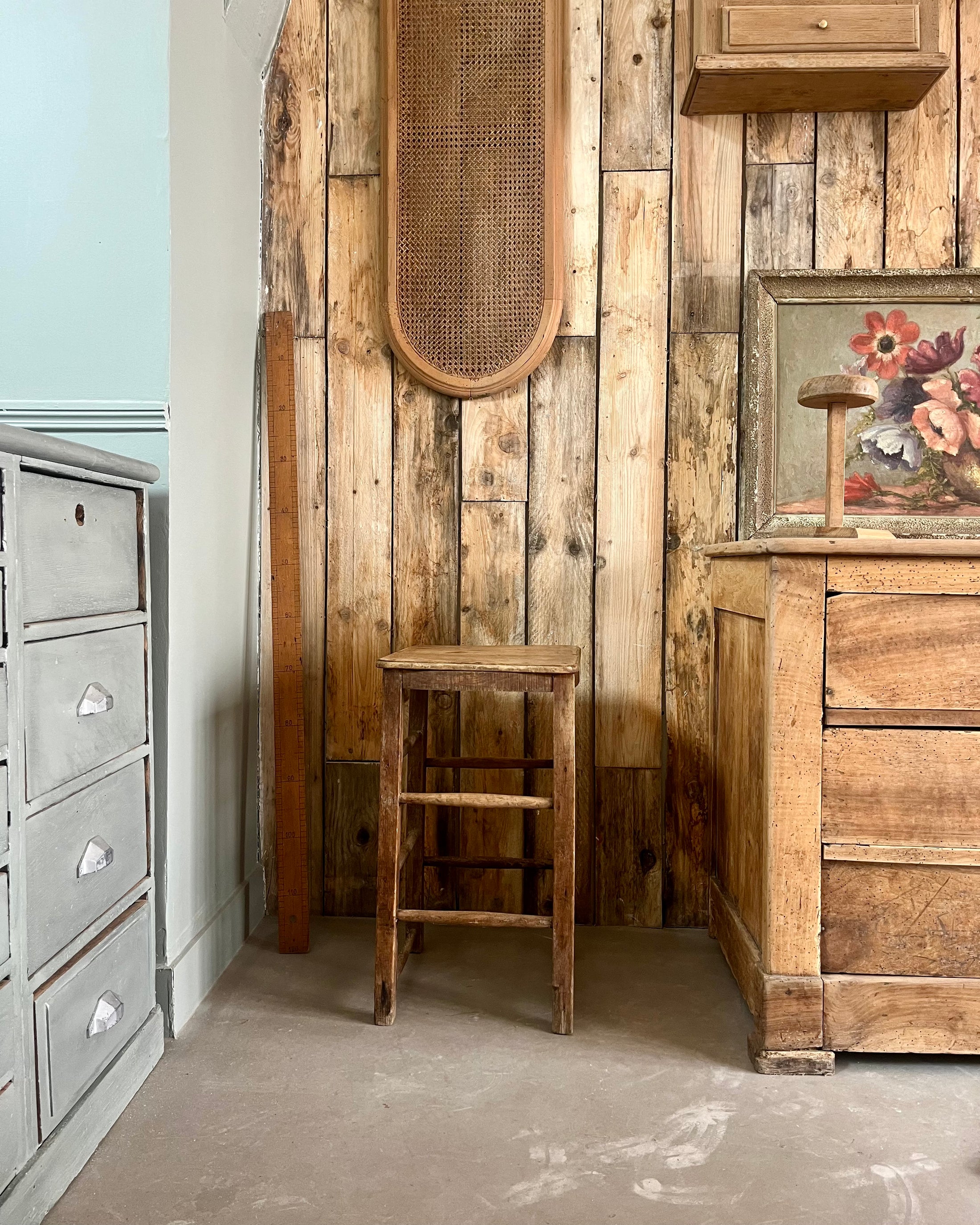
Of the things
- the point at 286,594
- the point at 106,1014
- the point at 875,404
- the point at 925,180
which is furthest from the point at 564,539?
the point at 106,1014

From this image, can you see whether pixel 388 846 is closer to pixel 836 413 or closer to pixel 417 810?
pixel 417 810

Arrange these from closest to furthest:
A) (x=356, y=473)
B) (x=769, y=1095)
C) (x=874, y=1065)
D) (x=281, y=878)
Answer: (x=769, y=1095) → (x=874, y=1065) → (x=281, y=878) → (x=356, y=473)

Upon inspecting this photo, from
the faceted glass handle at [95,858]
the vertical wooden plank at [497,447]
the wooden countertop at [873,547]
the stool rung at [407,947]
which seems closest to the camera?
the faceted glass handle at [95,858]

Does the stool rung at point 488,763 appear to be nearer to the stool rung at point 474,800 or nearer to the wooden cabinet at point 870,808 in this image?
the stool rung at point 474,800

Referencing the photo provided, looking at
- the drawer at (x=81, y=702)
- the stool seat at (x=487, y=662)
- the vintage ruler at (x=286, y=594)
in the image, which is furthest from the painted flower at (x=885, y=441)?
the drawer at (x=81, y=702)

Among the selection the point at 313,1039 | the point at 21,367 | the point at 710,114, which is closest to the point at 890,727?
the point at 313,1039

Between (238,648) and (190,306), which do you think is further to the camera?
(238,648)

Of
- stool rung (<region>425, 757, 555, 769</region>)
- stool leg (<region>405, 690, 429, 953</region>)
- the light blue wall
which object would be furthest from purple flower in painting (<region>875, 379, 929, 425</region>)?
the light blue wall

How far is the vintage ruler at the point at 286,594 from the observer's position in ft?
7.14

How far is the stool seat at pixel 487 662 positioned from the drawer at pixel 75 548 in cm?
47

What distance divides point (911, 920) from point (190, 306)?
5.56ft

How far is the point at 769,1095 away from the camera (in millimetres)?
1564

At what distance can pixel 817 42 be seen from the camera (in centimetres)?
195

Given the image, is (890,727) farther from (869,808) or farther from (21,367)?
(21,367)
